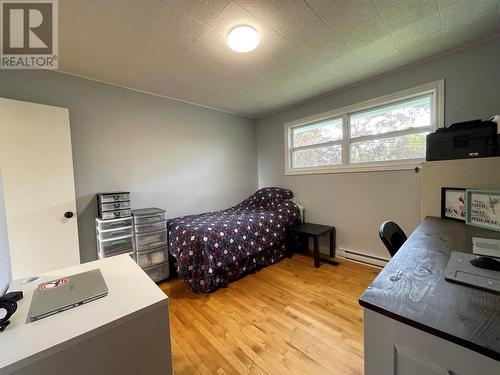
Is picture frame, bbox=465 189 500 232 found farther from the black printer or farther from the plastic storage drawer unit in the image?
the plastic storage drawer unit

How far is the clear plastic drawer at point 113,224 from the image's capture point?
85.6 inches

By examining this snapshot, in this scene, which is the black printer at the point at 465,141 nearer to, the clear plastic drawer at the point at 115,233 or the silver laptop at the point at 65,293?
the silver laptop at the point at 65,293

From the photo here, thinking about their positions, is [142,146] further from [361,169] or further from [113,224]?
[361,169]

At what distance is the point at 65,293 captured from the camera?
0.82 metres

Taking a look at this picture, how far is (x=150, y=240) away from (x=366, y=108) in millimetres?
3248

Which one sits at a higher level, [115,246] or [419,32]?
[419,32]

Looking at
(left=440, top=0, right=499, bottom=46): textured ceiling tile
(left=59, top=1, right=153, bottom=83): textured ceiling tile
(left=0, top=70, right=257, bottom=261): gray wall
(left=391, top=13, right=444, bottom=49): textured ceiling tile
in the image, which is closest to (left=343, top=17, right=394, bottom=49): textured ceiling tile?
(left=391, top=13, right=444, bottom=49): textured ceiling tile

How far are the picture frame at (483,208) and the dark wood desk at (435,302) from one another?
64cm

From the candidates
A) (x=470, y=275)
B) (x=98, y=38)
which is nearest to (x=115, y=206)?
(x=98, y=38)

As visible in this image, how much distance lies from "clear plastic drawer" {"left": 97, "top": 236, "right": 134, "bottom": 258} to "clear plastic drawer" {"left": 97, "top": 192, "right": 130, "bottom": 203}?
0.44m

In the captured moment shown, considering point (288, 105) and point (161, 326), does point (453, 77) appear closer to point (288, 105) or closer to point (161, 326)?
point (288, 105)

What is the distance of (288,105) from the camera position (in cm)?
340

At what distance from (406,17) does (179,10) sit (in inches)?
68.0

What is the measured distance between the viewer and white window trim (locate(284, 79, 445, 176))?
7.12 feet
